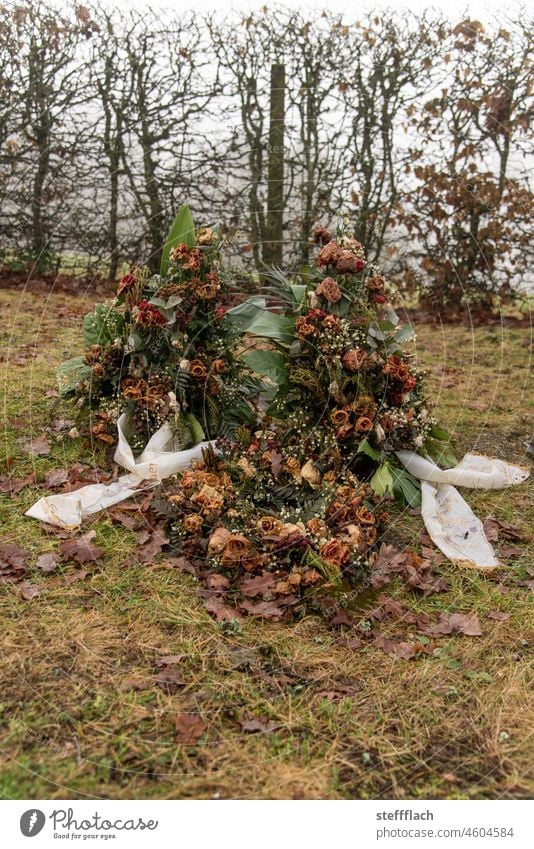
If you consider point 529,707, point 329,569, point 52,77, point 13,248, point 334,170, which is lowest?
point 529,707

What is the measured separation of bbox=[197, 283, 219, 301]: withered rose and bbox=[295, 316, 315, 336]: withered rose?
0.47 meters

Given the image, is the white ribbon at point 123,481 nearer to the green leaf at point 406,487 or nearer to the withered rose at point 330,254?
the green leaf at point 406,487

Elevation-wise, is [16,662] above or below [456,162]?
below

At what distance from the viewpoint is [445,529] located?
3389 mm

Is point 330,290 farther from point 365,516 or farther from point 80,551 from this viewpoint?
point 80,551

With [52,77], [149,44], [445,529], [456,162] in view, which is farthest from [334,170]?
[445,529]

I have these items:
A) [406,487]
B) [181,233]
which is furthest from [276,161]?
[406,487]

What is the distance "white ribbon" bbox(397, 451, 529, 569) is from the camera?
322 cm

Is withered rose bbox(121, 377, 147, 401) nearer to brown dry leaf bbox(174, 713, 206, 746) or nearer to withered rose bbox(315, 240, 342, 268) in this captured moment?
withered rose bbox(315, 240, 342, 268)

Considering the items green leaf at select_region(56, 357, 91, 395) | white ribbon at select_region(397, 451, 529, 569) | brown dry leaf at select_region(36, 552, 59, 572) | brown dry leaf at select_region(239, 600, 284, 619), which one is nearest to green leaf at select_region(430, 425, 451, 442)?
white ribbon at select_region(397, 451, 529, 569)

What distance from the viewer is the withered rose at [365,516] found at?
10.1ft

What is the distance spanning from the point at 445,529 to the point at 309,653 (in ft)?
3.79

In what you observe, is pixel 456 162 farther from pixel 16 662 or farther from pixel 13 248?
pixel 16 662
